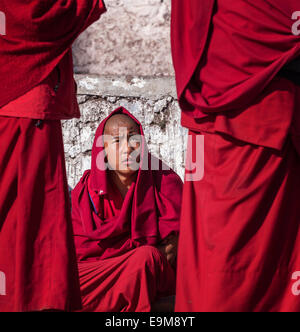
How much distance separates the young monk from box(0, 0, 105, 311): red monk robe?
2.18 feet

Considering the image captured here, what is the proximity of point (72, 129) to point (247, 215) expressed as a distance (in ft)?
7.33

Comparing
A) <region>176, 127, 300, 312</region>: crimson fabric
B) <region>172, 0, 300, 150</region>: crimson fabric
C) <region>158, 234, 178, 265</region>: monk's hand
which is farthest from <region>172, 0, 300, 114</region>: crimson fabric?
<region>158, 234, 178, 265</region>: monk's hand

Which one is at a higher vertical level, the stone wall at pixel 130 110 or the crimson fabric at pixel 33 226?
the stone wall at pixel 130 110

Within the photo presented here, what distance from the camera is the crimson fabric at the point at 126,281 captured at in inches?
117

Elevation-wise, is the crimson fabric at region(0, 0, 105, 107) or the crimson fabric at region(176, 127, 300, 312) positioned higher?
the crimson fabric at region(0, 0, 105, 107)

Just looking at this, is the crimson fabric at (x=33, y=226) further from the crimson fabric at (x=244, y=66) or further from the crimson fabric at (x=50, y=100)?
the crimson fabric at (x=244, y=66)

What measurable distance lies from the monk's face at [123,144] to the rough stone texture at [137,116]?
0.67 metres

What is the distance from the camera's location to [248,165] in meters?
2.22

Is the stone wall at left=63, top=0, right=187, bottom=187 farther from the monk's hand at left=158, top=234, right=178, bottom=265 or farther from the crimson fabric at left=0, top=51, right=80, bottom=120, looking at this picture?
the crimson fabric at left=0, top=51, right=80, bottom=120

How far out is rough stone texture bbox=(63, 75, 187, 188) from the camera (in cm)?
420

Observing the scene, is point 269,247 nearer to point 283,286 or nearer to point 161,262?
point 283,286

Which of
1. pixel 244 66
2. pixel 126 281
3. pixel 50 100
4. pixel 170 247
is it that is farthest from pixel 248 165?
pixel 170 247

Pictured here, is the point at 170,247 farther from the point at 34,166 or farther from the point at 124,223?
the point at 34,166

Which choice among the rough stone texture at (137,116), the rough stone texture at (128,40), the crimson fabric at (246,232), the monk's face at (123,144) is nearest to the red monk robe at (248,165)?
the crimson fabric at (246,232)
